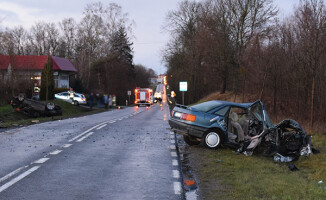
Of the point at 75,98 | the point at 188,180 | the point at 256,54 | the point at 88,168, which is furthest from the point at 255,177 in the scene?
Answer: the point at 75,98

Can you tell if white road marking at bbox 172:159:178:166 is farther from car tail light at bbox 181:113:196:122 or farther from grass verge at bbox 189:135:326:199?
car tail light at bbox 181:113:196:122

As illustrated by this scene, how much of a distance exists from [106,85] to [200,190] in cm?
6503

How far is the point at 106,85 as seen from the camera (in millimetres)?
70562

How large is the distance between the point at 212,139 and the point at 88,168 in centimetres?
408

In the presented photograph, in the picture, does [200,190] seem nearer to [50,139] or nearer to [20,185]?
[20,185]

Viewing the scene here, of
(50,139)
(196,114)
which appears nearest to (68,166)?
(196,114)

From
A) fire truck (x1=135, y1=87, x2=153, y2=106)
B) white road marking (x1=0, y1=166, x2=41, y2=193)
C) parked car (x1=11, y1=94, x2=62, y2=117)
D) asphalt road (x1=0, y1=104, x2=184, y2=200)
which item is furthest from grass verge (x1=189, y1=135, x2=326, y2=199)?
fire truck (x1=135, y1=87, x2=153, y2=106)

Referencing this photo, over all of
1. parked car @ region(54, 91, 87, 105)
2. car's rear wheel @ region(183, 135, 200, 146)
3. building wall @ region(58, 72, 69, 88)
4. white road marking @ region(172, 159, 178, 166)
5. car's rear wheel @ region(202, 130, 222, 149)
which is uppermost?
building wall @ region(58, 72, 69, 88)

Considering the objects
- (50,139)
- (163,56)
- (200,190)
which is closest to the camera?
(200,190)

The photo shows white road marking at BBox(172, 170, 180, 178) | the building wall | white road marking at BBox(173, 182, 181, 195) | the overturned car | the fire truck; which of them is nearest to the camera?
white road marking at BBox(173, 182, 181, 195)

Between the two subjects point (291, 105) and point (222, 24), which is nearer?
point (291, 105)

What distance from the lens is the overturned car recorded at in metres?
9.69

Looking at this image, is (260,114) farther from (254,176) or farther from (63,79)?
(63,79)

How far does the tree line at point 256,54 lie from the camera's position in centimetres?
1673
